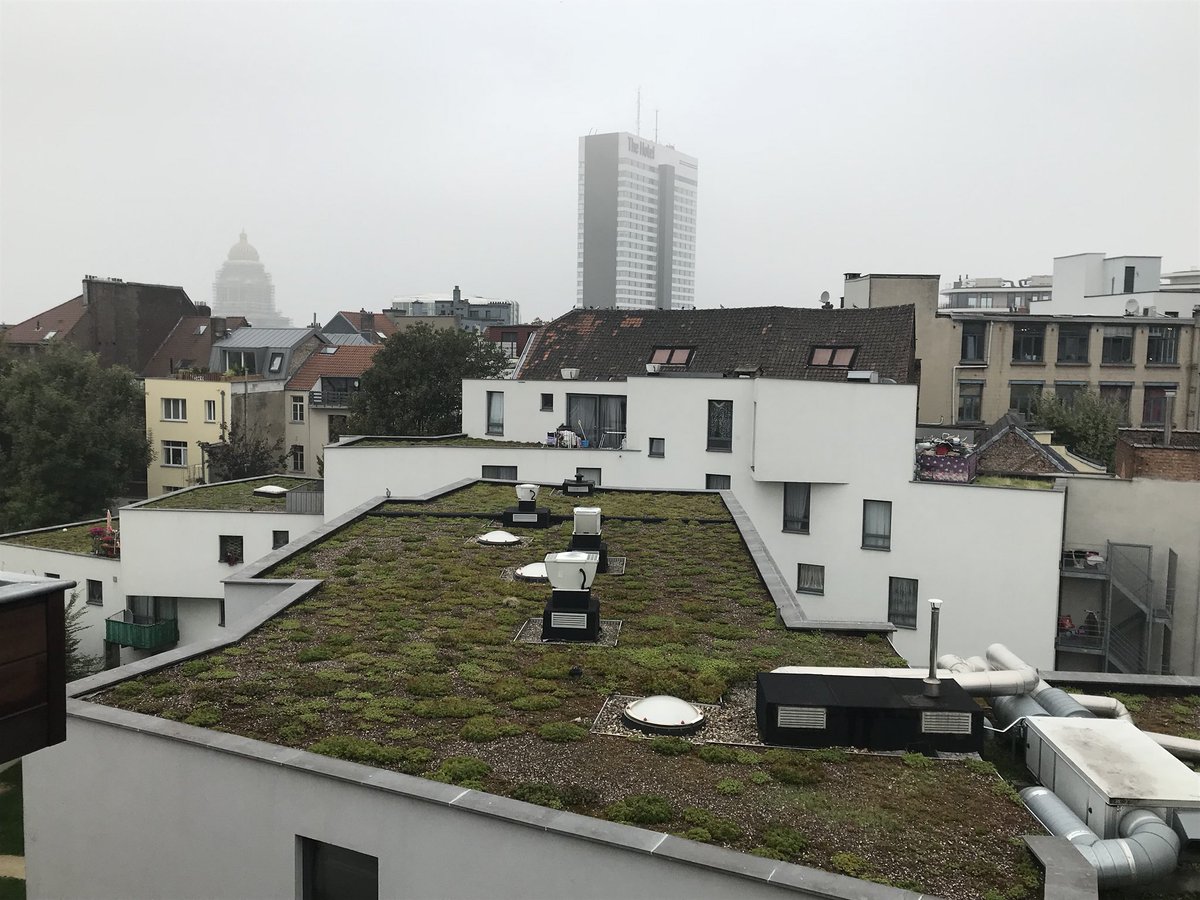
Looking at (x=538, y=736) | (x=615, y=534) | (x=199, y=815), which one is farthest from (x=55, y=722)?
(x=615, y=534)

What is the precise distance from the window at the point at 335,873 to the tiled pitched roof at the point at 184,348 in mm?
70772

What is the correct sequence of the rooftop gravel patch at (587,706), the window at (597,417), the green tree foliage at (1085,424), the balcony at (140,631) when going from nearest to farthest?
the rooftop gravel patch at (587,706)
the balcony at (140,631)
the window at (597,417)
the green tree foliage at (1085,424)

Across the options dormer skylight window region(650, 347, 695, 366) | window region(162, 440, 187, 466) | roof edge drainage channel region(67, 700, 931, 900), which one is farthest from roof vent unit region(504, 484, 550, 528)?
window region(162, 440, 187, 466)

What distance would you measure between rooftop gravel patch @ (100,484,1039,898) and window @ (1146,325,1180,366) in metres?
48.1

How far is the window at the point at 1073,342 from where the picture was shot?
57.0 meters

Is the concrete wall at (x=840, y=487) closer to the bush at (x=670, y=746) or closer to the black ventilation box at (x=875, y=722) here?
the black ventilation box at (x=875, y=722)

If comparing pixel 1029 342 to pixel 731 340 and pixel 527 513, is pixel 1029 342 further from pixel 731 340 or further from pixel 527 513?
pixel 527 513

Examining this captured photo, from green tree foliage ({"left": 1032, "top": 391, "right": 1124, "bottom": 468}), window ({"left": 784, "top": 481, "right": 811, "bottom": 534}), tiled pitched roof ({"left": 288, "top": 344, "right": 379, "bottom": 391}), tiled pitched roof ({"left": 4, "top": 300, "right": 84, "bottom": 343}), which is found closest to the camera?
window ({"left": 784, "top": 481, "right": 811, "bottom": 534})

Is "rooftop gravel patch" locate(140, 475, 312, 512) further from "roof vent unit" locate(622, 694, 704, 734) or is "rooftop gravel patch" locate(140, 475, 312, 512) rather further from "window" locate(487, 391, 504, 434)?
"roof vent unit" locate(622, 694, 704, 734)

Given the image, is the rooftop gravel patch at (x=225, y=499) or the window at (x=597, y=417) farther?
the window at (x=597, y=417)

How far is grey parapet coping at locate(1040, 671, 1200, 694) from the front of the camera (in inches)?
550

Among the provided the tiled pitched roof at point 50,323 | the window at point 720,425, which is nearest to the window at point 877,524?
the window at point 720,425

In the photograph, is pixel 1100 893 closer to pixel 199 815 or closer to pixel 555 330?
pixel 199 815

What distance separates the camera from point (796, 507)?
123 ft
